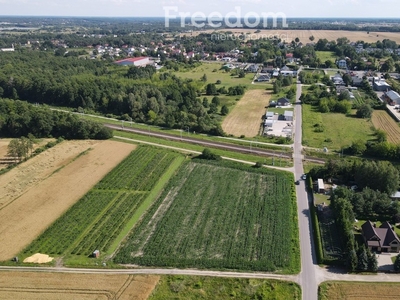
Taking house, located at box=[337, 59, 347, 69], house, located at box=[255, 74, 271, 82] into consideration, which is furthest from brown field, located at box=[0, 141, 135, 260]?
house, located at box=[337, 59, 347, 69]

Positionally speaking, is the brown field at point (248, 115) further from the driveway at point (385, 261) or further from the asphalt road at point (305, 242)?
the driveway at point (385, 261)

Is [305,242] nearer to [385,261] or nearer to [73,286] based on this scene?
[385,261]

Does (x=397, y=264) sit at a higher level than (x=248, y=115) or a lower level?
lower

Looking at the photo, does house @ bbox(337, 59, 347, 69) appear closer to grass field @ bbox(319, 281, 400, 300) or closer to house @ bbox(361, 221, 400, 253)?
house @ bbox(361, 221, 400, 253)

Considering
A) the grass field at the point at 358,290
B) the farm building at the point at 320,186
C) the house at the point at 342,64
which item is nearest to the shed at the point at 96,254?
the grass field at the point at 358,290

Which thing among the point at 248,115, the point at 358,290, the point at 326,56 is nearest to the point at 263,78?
the point at 248,115

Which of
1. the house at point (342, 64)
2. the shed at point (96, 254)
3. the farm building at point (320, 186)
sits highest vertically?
the house at point (342, 64)
